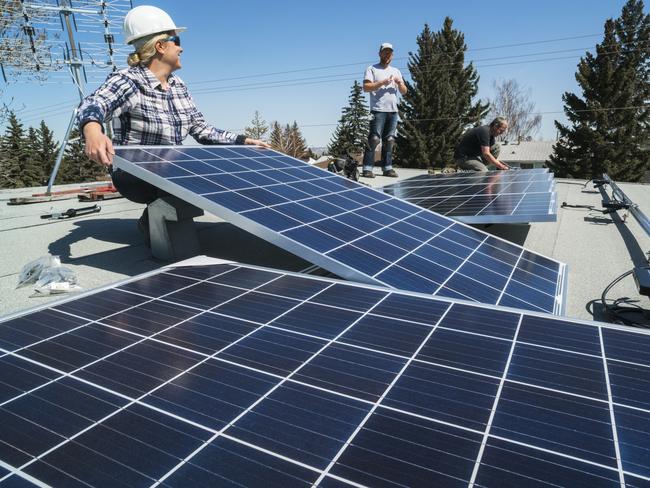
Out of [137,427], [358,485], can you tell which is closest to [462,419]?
[358,485]

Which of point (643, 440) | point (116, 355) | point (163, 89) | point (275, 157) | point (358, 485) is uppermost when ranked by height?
point (163, 89)

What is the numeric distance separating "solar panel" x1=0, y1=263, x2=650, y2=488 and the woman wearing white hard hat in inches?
103

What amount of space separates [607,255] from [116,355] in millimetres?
6203

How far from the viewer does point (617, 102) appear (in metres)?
47.6

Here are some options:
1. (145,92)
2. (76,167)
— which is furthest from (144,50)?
(76,167)

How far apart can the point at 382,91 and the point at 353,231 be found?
884 cm

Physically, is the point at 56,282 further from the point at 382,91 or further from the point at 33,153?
the point at 33,153

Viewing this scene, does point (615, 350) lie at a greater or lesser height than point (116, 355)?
lesser

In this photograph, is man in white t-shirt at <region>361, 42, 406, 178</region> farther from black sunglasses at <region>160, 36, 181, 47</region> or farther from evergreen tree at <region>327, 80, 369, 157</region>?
evergreen tree at <region>327, 80, 369, 157</region>

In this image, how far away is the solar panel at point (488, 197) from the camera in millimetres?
5687

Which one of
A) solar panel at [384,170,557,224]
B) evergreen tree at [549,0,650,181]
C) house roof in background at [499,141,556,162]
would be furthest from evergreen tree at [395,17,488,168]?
solar panel at [384,170,557,224]

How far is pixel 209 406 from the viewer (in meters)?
1.83

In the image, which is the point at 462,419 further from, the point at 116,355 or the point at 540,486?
the point at 116,355

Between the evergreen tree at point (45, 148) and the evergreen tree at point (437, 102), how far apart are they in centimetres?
5178
